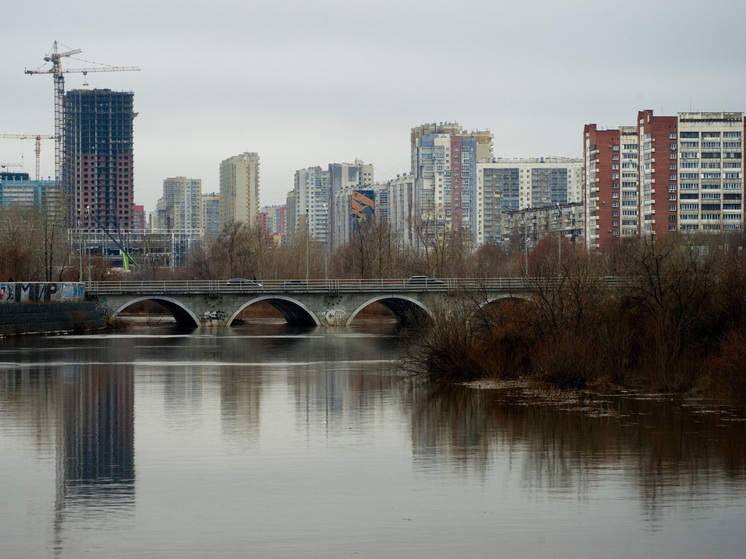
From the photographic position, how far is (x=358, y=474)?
20.8 m

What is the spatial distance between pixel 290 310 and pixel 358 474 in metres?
73.6

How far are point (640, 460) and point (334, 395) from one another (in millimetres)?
13825

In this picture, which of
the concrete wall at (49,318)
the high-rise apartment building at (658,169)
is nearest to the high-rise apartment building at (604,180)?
the high-rise apartment building at (658,169)

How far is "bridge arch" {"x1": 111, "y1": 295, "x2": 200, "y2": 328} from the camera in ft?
277

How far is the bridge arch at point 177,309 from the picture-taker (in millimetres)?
84438

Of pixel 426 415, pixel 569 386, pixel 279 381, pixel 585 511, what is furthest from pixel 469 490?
pixel 279 381

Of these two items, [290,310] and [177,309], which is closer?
[177,309]

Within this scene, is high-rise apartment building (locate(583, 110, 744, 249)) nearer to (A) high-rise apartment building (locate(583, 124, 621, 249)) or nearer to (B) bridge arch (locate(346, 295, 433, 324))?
(A) high-rise apartment building (locate(583, 124, 621, 249))

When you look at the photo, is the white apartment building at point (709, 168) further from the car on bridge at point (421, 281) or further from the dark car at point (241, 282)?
the dark car at point (241, 282)

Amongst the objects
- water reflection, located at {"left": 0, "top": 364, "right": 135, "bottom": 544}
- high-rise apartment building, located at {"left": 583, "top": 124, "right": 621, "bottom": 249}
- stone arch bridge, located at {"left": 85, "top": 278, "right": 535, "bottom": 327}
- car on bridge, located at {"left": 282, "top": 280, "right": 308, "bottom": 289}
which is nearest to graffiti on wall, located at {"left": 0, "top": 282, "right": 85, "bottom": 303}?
stone arch bridge, located at {"left": 85, "top": 278, "right": 535, "bottom": 327}

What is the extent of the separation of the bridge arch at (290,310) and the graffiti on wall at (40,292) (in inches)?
477

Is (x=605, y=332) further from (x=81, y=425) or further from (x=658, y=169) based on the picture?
(x=658, y=169)

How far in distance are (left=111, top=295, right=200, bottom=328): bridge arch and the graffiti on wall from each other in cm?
443

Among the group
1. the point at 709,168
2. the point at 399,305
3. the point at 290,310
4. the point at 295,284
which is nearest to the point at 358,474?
the point at 295,284
